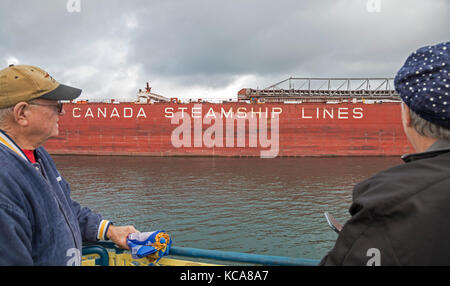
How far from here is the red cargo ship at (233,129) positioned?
20.2 metres

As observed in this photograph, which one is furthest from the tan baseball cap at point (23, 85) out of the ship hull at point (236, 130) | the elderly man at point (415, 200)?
the ship hull at point (236, 130)

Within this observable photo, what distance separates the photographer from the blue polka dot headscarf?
2.41 ft

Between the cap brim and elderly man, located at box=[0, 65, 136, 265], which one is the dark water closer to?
elderly man, located at box=[0, 65, 136, 265]

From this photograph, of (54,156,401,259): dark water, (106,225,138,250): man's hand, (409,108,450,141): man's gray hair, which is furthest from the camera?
(54,156,401,259): dark water

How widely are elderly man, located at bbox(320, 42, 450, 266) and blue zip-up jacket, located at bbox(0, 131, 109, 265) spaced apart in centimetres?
111

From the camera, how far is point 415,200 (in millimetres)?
650

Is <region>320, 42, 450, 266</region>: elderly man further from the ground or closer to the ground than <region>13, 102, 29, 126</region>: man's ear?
closer to the ground

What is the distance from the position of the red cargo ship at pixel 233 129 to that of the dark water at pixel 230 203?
674 centimetres

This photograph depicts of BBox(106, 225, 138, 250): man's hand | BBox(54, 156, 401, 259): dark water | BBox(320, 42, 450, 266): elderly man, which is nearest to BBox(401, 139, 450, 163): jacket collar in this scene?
BBox(320, 42, 450, 266): elderly man

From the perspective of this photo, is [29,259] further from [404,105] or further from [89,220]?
[404,105]

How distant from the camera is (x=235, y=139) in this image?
20.1 metres
